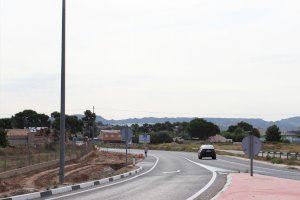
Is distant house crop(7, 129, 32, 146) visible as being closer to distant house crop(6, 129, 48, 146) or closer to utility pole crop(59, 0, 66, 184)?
distant house crop(6, 129, 48, 146)

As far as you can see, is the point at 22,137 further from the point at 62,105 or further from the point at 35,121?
the point at 62,105

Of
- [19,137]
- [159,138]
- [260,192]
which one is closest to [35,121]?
[159,138]

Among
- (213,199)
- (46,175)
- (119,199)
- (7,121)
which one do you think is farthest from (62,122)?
(7,121)

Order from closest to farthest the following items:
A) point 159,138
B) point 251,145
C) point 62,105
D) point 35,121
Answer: point 62,105
point 251,145
point 159,138
point 35,121

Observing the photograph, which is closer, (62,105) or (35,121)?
(62,105)

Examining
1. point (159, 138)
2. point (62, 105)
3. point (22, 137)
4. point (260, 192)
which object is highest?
point (62, 105)

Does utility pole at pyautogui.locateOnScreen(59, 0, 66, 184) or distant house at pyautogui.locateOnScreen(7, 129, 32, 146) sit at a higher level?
utility pole at pyautogui.locateOnScreen(59, 0, 66, 184)

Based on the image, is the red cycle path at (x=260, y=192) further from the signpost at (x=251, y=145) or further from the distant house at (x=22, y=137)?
the distant house at (x=22, y=137)

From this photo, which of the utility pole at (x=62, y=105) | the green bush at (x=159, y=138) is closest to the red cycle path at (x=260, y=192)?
the utility pole at (x=62, y=105)

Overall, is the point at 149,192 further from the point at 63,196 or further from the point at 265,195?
the point at 265,195

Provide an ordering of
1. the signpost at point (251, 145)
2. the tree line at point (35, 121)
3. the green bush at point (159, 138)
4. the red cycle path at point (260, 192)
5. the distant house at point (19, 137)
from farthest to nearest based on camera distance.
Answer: the tree line at point (35, 121) → the green bush at point (159, 138) → the distant house at point (19, 137) → the signpost at point (251, 145) → the red cycle path at point (260, 192)

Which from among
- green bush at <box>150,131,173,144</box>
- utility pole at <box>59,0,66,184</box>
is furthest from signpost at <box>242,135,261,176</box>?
green bush at <box>150,131,173,144</box>

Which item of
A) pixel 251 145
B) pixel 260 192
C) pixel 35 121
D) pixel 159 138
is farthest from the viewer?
pixel 35 121

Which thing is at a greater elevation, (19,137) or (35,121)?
(35,121)
